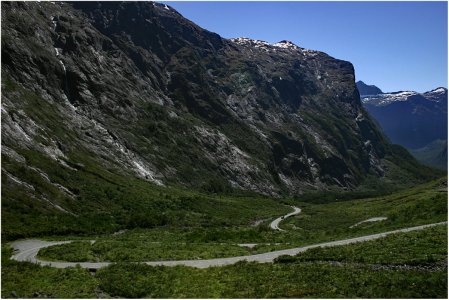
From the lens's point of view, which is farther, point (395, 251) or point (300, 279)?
point (395, 251)

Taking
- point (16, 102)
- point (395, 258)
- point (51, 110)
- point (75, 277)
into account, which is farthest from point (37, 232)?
point (51, 110)

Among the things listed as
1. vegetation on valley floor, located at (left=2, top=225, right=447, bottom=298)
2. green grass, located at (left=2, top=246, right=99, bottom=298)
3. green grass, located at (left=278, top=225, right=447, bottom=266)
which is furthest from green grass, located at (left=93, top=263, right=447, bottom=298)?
green grass, located at (left=278, top=225, right=447, bottom=266)

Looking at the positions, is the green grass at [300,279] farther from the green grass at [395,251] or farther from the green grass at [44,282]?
the green grass at [44,282]

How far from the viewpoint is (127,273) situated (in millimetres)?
34312

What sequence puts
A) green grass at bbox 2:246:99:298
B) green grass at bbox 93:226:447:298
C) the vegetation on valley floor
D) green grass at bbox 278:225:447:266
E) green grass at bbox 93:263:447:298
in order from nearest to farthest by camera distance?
green grass at bbox 93:263:447:298 < green grass at bbox 93:226:447:298 < the vegetation on valley floor < green grass at bbox 2:246:99:298 < green grass at bbox 278:225:447:266

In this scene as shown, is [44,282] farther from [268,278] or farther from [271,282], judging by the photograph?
[271,282]

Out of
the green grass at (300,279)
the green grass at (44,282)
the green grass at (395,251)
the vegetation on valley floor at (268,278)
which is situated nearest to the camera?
the green grass at (300,279)

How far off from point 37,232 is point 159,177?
11466 centimetres

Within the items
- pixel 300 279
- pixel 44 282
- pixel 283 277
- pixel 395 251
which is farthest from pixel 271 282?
pixel 44 282

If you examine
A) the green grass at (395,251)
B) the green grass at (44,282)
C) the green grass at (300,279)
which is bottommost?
the green grass at (395,251)

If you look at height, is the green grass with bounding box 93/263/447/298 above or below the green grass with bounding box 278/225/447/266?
above

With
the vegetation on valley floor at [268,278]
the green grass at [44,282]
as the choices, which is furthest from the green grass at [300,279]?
the green grass at [44,282]

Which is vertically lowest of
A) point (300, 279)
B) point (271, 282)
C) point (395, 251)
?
point (395, 251)

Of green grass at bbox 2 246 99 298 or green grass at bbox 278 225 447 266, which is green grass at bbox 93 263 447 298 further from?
green grass at bbox 278 225 447 266
